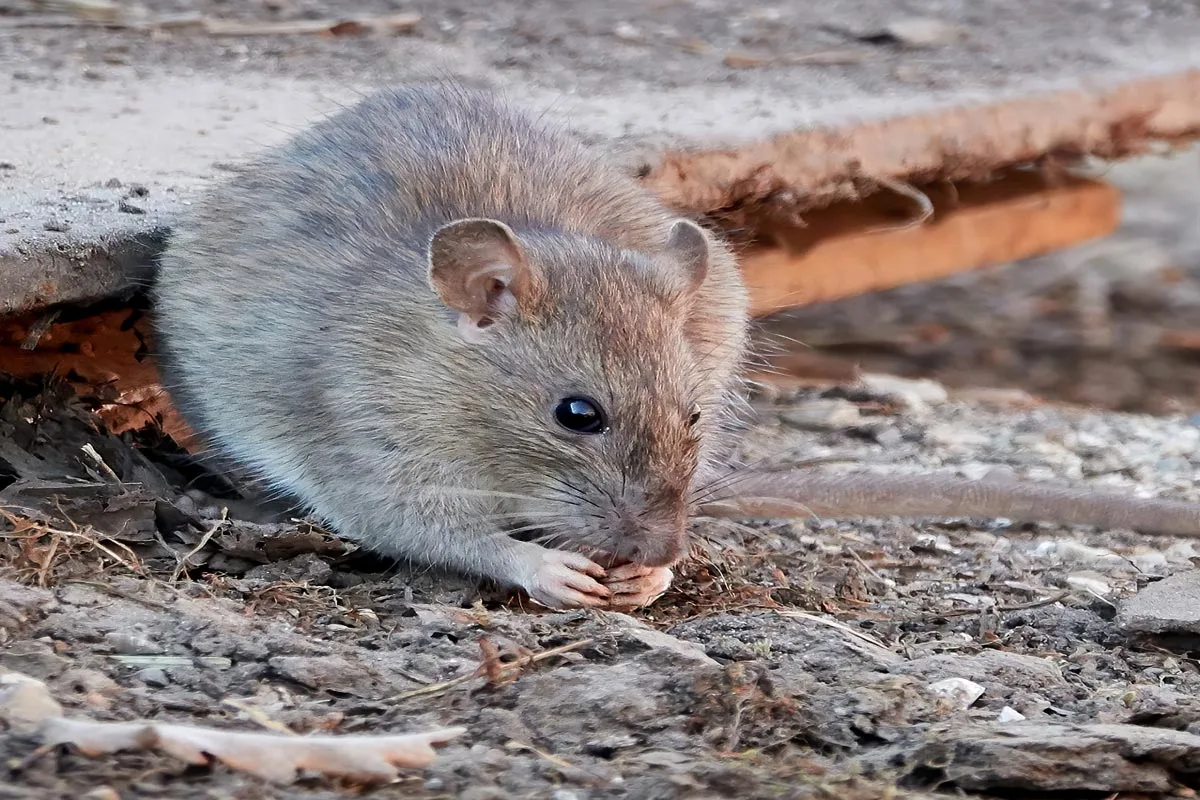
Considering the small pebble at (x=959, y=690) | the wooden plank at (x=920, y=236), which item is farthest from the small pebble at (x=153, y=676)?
the wooden plank at (x=920, y=236)

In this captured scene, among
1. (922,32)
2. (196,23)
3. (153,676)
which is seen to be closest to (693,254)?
(153,676)

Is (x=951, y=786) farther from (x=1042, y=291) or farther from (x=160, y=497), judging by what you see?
(x=1042, y=291)

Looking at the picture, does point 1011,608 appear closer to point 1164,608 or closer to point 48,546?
point 1164,608

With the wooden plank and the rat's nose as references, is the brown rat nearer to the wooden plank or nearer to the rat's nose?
the rat's nose

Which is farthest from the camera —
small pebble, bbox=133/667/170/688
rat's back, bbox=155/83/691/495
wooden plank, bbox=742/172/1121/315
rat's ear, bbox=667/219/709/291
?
wooden plank, bbox=742/172/1121/315

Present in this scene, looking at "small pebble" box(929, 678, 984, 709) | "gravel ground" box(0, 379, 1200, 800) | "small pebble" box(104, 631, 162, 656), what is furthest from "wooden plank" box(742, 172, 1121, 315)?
"small pebble" box(104, 631, 162, 656)

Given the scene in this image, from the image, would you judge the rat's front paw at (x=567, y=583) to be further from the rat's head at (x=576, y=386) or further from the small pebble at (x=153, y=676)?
the small pebble at (x=153, y=676)
